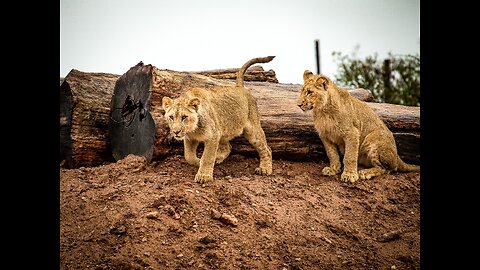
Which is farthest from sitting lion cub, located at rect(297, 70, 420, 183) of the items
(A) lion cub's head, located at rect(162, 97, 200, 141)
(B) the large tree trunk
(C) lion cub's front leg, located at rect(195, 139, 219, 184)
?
(A) lion cub's head, located at rect(162, 97, 200, 141)

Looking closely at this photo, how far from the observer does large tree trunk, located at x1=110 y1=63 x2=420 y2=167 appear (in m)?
5.92

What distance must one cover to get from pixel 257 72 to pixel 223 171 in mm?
2913

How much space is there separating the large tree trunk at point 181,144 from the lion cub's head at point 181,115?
0.60 metres

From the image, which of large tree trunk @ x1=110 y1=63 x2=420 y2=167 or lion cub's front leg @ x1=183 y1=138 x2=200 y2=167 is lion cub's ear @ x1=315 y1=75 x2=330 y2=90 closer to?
large tree trunk @ x1=110 y1=63 x2=420 y2=167

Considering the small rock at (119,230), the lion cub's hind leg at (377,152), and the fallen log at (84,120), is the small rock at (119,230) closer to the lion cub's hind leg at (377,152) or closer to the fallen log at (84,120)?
the fallen log at (84,120)

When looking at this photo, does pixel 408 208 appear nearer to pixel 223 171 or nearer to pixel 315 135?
pixel 315 135

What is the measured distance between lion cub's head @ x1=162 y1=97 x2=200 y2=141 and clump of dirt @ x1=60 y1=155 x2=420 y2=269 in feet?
2.02

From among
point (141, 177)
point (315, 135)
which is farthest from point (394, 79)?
point (141, 177)

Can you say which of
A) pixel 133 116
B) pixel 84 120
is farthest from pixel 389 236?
pixel 84 120

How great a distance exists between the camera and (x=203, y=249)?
169 inches

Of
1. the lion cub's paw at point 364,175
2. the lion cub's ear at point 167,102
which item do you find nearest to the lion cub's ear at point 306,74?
the lion cub's paw at point 364,175

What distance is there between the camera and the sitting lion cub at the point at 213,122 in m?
5.23

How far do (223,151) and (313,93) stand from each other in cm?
145

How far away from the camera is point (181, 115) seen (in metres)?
5.15
